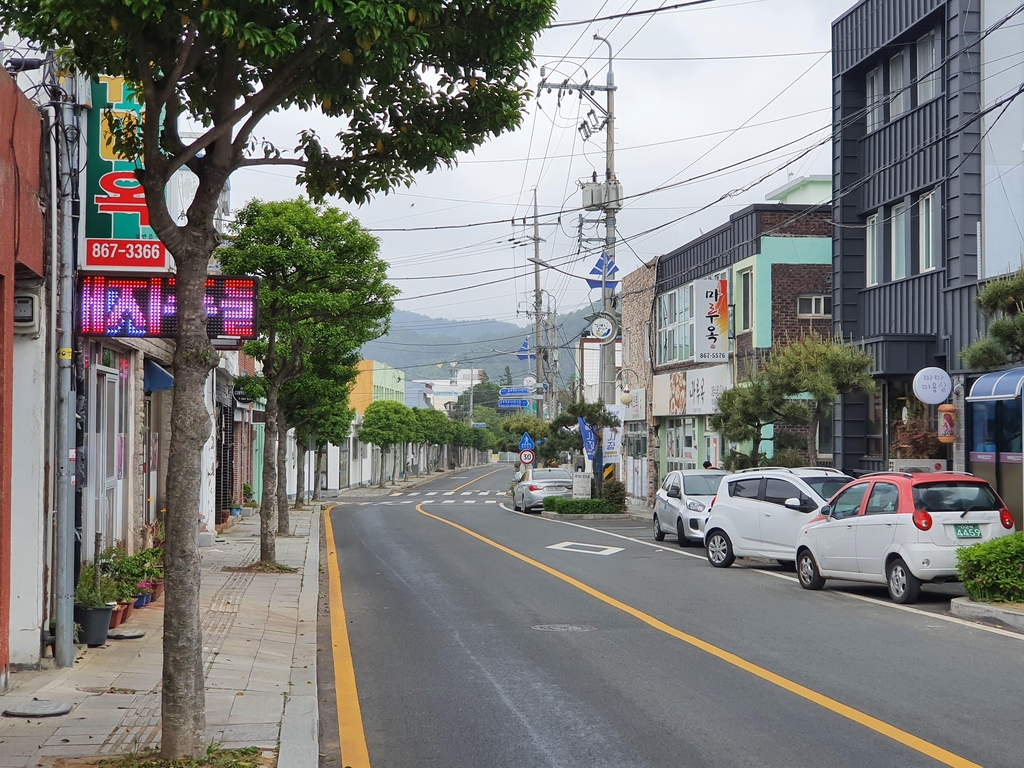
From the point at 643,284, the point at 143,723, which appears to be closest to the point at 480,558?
the point at 143,723

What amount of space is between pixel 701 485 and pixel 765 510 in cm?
605

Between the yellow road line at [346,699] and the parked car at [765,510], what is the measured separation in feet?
23.5

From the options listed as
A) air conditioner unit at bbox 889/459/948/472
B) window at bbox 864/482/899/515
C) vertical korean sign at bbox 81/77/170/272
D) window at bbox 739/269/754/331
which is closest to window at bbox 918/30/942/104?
air conditioner unit at bbox 889/459/948/472

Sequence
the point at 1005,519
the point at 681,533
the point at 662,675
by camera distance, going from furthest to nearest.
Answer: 1. the point at 681,533
2. the point at 1005,519
3. the point at 662,675

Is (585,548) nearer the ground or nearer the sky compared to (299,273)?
nearer the ground

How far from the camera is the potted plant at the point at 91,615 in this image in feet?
33.9

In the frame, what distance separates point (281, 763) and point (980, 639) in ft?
25.5

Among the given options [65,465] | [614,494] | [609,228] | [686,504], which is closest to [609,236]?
[609,228]

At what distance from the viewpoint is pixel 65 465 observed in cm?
934

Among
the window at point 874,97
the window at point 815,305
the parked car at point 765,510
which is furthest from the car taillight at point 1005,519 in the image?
the window at point 815,305

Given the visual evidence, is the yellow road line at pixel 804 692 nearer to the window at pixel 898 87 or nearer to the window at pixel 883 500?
the window at pixel 883 500

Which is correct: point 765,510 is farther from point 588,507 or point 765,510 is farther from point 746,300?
point 588,507

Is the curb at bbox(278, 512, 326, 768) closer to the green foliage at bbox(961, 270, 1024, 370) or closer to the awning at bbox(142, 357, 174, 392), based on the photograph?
the awning at bbox(142, 357, 174, 392)

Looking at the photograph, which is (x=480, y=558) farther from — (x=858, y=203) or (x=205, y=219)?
(x=205, y=219)
